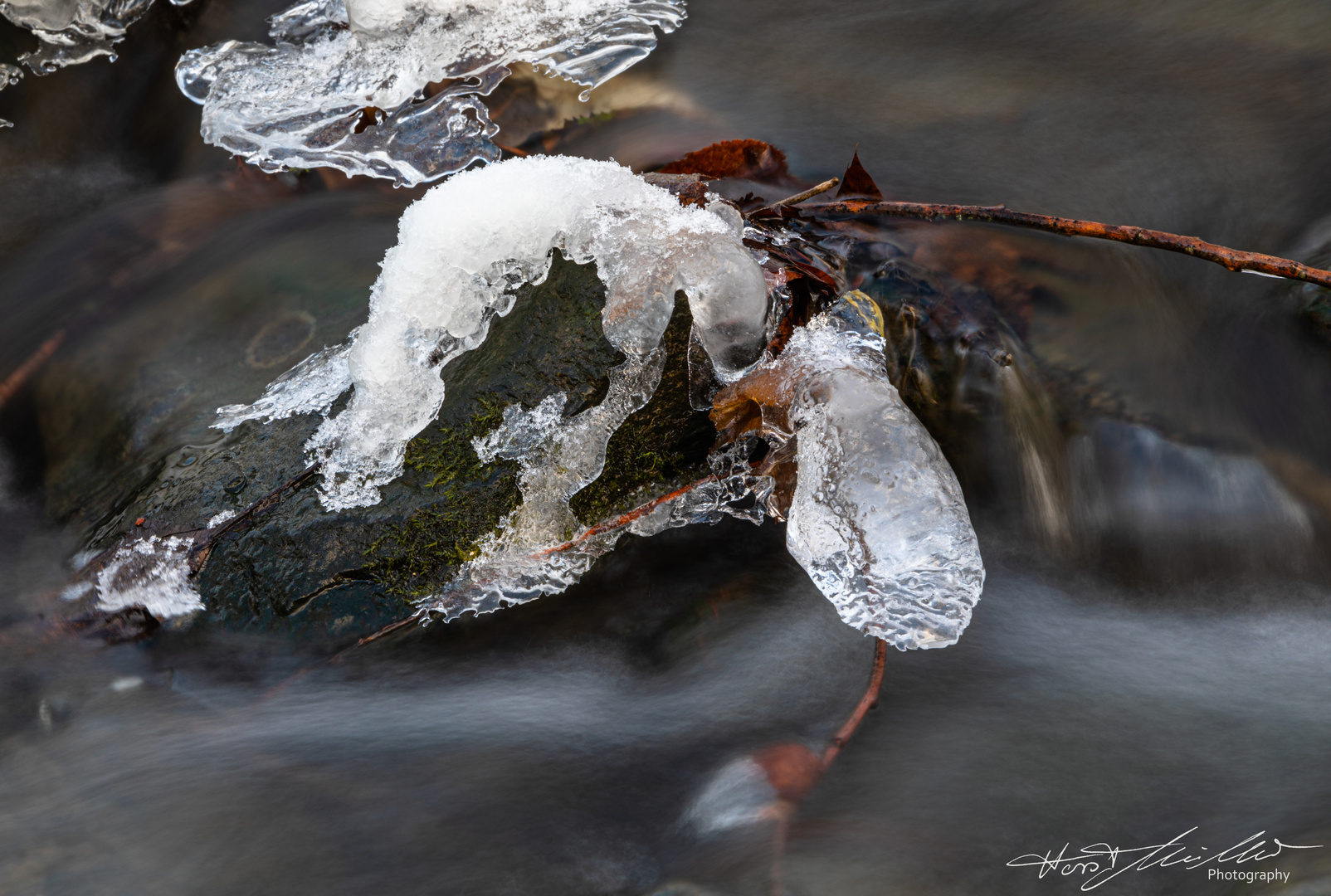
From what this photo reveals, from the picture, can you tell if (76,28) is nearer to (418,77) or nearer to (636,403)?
(418,77)

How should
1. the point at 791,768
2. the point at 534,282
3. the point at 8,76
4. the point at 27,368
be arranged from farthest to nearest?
1. the point at 8,76
2. the point at 27,368
3. the point at 534,282
4. the point at 791,768

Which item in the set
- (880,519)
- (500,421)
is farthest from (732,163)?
(880,519)

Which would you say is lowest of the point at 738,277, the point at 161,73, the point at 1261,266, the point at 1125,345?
the point at 1125,345

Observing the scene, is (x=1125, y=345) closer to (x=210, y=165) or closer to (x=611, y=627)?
(x=611, y=627)

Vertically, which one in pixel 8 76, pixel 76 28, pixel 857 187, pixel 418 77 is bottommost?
pixel 857 187

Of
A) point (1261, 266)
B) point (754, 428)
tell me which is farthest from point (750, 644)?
point (1261, 266)

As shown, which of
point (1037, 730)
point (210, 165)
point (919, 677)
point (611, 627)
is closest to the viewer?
point (1037, 730)

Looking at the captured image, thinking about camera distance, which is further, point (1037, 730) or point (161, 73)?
point (161, 73)
